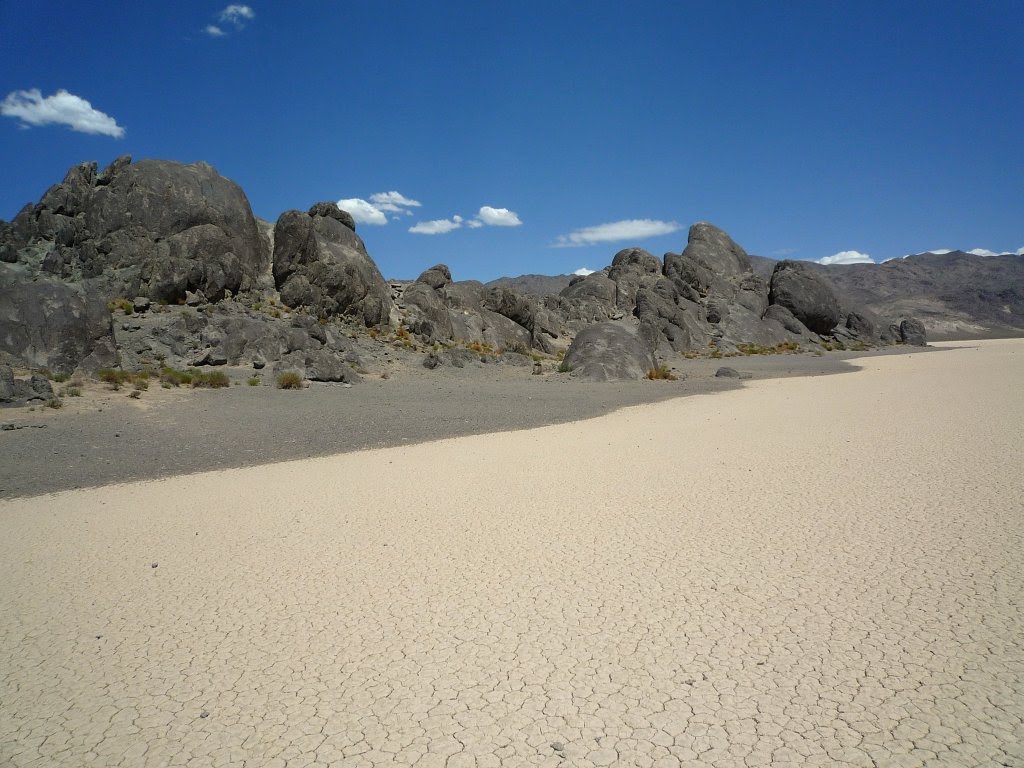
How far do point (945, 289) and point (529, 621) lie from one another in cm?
15184

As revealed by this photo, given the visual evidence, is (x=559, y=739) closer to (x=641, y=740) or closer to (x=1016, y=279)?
(x=641, y=740)

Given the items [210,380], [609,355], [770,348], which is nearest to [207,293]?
[210,380]

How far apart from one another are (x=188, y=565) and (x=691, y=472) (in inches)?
234

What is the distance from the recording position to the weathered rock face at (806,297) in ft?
165

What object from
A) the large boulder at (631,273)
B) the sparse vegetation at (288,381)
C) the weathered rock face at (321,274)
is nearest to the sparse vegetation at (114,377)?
the sparse vegetation at (288,381)

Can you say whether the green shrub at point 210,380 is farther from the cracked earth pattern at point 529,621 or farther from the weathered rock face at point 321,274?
the cracked earth pattern at point 529,621

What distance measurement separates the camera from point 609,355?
81.9ft

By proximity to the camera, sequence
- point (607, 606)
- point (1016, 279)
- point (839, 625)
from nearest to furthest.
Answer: point (839, 625) < point (607, 606) < point (1016, 279)

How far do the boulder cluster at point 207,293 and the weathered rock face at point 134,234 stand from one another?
48 millimetres

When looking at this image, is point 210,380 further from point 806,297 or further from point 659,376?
point 806,297

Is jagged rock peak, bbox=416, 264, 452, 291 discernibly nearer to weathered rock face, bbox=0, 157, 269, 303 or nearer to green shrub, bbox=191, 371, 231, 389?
weathered rock face, bbox=0, 157, 269, 303

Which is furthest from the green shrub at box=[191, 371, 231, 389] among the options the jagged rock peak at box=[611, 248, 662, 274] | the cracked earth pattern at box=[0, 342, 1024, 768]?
the jagged rock peak at box=[611, 248, 662, 274]

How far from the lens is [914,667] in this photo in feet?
10.5

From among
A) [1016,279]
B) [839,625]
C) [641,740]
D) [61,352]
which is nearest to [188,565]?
[641,740]
